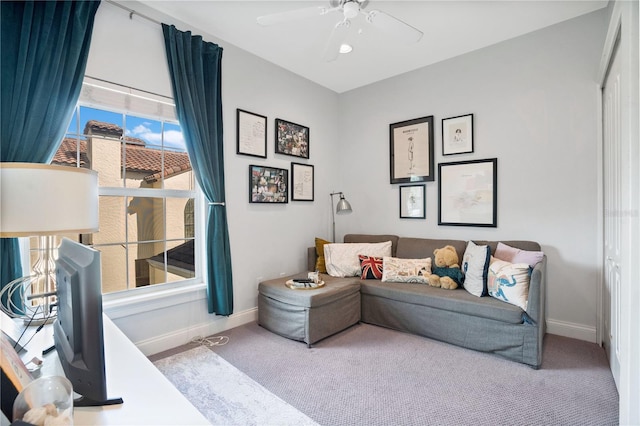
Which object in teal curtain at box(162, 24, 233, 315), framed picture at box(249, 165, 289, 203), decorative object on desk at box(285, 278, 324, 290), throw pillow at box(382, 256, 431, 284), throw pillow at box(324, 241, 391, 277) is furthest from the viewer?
throw pillow at box(324, 241, 391, 277)

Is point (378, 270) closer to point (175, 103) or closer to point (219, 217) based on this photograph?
point (219, 217)

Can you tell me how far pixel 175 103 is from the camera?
2574 mm

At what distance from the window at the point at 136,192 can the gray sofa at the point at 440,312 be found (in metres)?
0.93

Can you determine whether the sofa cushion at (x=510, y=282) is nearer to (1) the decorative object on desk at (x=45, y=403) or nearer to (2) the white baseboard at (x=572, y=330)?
(2) the white baseboard at (x=572, y=330)

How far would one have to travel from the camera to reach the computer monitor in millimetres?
801

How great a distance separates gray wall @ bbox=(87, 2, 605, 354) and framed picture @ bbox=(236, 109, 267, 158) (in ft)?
0.22

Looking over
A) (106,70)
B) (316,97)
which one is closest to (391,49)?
(316,97)

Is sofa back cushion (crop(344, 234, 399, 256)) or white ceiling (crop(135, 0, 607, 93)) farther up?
white ceiling (crop(135, 0, 607, 93))

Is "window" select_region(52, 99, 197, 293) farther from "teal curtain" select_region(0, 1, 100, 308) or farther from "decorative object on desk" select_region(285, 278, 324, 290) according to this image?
"decorative object on desk" select_region(285, 278, 324, 290)

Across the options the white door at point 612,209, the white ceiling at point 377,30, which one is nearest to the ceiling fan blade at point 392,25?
the white ceiling at point 377,30

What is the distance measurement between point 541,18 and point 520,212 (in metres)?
1.68

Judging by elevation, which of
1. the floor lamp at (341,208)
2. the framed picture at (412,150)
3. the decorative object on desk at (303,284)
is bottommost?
the decorative object on desk at (303,284)

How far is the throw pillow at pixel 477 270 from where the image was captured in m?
2.62

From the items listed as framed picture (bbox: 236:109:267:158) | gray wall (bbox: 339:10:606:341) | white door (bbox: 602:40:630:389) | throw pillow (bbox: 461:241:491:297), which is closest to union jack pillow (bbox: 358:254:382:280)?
gray wall (bbox: 339:10:606:341)
